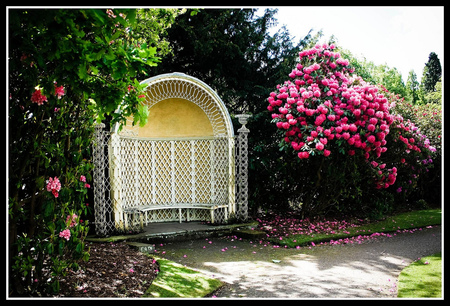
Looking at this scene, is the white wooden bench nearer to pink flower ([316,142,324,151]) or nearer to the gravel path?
the gravel path

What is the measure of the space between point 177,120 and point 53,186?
211 inches

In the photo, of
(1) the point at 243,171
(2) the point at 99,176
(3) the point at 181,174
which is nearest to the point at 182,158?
(3) the point at 181,174

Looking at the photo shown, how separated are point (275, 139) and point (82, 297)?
6756 mm

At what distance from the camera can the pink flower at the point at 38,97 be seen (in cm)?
365

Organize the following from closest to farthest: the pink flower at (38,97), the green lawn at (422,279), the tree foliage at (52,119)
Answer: the tree foliage at (52,119)
the pink flower at (38,97)
the green lawn at (422,279)

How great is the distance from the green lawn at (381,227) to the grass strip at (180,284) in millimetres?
2581

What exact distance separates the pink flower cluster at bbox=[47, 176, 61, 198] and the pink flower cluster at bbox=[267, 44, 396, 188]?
5.15 meters

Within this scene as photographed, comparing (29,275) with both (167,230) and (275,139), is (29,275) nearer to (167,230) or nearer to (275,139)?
(167,230)

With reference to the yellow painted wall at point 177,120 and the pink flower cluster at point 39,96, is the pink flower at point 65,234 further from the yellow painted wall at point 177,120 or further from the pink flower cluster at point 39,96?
the yellow painted wall at point 177,120

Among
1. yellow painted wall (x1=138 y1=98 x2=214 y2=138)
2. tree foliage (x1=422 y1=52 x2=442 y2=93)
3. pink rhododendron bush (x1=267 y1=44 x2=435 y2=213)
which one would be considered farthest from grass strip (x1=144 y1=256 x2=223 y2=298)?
tree foliage (x1=422 y1=52 x2=442 y2=93)

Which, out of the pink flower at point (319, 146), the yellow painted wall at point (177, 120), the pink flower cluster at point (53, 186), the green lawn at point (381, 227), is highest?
the yellow painted wall at point (177, 120)

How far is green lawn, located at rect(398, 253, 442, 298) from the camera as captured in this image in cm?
434

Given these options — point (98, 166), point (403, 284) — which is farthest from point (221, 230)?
point (403, 284)

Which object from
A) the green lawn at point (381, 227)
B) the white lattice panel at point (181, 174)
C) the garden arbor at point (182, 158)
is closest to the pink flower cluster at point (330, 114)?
the garden arbor at point (182, 158)
